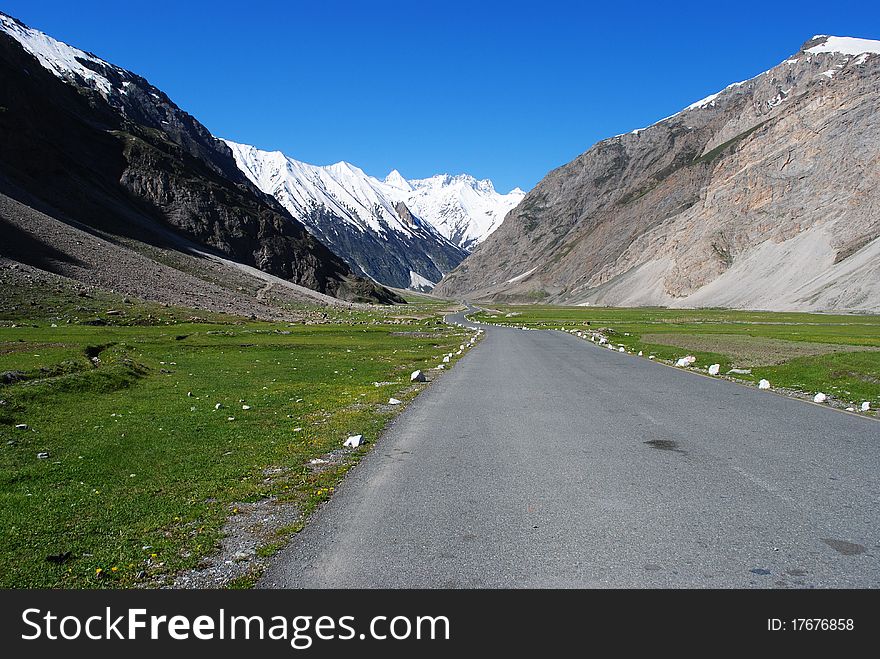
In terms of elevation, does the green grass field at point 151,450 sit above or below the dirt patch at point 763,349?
below

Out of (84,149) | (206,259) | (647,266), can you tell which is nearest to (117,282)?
(206,259)

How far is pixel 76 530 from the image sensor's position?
23.9ft

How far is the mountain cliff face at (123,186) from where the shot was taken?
103875 millimetres

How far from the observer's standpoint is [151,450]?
11.6 meters

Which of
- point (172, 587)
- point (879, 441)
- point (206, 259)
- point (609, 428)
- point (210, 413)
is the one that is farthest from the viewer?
point (206, 259)

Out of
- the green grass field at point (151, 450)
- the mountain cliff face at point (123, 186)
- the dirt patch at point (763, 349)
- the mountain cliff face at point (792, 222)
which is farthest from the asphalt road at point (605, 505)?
the mountain cliff face at point (792, 222)

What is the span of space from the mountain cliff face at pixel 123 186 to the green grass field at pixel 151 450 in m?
62.0

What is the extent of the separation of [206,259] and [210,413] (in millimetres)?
112177

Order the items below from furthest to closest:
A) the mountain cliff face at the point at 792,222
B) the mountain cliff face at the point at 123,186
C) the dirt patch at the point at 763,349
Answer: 1. the mountain cliff face at the point at 792,222
2. the mountain cliff face at the point at 123,186
3. the dirt patch at the point at 763,349

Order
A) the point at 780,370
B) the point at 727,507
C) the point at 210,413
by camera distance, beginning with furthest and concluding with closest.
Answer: the point at 780,370
the point at 210,413
the point at 727,507

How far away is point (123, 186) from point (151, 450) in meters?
147

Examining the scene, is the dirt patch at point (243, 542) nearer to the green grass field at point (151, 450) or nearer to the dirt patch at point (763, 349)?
the green grass field at point (151, 450)

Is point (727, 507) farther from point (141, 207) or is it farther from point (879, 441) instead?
point (141, 207)

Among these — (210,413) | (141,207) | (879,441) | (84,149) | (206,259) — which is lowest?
(210,413)
